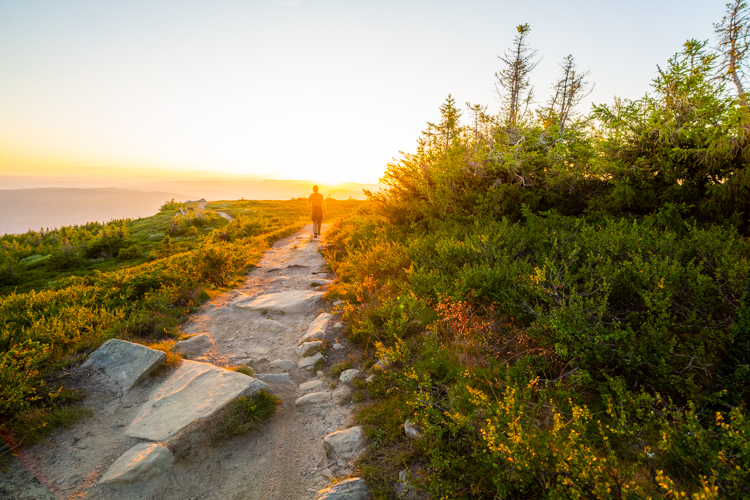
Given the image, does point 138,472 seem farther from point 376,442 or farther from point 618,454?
point 618,454

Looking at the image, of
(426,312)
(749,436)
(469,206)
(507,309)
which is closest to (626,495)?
(749,436)

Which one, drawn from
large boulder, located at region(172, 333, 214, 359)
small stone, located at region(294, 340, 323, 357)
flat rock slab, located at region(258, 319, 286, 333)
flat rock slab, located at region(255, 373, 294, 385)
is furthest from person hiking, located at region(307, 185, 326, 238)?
flat rock slab, located at region(255, 373, 294, 385)

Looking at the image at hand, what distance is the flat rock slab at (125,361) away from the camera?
5.16 metres

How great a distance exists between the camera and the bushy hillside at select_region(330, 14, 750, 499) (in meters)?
2.74

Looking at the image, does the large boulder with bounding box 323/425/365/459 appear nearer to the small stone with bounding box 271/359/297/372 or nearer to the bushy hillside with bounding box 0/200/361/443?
the small stone with bounding box 271/359/297/372

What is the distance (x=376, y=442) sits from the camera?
3.90 m

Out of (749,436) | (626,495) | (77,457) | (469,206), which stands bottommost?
(77,457)

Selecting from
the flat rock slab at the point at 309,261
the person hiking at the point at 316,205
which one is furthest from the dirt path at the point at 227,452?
the person hiking at the point at 316,205

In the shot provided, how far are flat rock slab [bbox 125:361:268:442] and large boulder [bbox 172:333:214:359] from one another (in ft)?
2.14

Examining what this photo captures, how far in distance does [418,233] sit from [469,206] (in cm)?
185

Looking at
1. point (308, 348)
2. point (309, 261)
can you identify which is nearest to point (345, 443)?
point (308, 348)

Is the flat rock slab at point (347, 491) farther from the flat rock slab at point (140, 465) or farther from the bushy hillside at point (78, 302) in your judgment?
the bushy hillside at point (78, 302)

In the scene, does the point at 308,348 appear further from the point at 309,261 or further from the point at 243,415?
the point at 309,261

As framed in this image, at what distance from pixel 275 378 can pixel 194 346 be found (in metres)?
2.12
